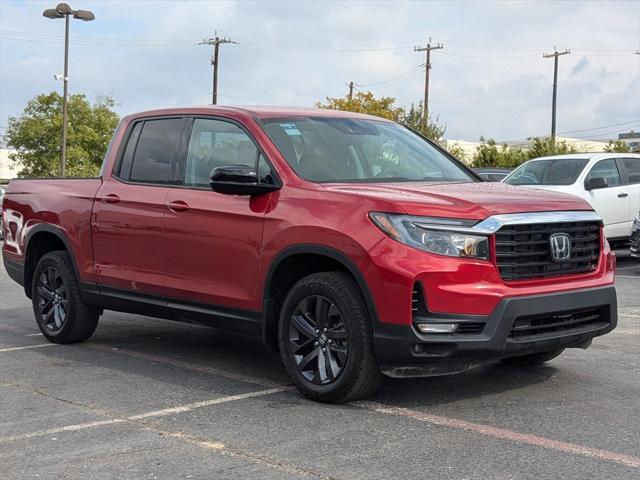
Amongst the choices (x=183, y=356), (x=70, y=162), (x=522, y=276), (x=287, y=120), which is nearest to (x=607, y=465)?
(x=522, y=276)

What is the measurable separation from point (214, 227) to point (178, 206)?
1.44 ft

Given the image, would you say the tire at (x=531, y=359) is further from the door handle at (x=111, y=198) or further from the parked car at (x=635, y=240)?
the parked car at (x=635, y=240)

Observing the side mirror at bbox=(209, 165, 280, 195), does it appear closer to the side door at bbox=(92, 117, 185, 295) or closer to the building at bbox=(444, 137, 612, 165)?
the side door at bbox=(92, 117, 185, 295)

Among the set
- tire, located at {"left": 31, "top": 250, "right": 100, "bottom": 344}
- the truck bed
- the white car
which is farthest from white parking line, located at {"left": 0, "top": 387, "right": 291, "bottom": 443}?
the white car

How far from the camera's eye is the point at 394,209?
5.13m

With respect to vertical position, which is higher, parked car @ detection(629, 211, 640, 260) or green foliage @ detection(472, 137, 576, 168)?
green foliage @ detection(472, 137, 576, 168)

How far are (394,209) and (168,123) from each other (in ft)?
8.28

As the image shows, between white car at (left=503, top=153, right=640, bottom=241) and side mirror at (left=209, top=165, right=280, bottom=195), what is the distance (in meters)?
9.39

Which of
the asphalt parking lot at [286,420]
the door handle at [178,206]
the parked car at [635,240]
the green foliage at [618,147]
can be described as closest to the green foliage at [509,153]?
the green foliage at [618,147]

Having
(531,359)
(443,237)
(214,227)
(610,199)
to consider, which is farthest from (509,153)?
(443,237)

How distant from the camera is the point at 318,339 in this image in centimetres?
553

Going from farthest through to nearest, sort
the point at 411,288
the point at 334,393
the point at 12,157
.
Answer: the point at 12,157 < the point at 334,393 < the point at 411,288

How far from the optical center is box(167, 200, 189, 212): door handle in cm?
637

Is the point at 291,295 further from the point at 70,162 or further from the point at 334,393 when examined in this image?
the point at 70,162
